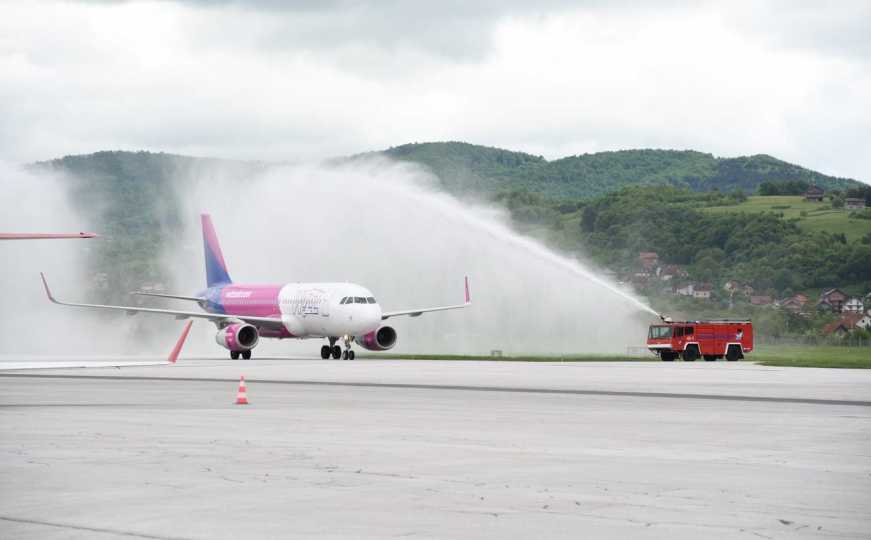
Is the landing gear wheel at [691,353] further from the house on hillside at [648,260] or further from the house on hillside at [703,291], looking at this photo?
the house on hillside at [648,260]

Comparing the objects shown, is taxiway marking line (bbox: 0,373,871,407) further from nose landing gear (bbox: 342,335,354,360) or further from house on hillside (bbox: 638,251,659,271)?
house on hillside (bbox: 638,251,659,271)

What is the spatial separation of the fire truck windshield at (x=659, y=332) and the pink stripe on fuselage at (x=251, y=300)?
2138 centimetres

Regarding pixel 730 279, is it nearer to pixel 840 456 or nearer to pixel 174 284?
pixel 174 284

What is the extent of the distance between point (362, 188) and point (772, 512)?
75490 mm

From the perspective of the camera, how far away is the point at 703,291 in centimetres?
15962

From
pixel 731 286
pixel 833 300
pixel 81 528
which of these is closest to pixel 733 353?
pixel 81 528

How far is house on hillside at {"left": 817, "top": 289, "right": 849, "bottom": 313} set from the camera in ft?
512

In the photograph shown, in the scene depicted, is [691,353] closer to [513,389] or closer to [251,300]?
[251,300]

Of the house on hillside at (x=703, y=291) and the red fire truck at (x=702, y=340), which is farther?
the house on hillside at (x=703, y=291)

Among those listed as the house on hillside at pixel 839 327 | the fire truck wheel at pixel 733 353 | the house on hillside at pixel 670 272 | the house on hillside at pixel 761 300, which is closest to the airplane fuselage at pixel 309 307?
the fire truck wheel at pixel 733 353

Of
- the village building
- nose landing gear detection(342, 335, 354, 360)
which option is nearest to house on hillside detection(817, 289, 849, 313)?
the village building

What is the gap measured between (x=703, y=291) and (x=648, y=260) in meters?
11.6

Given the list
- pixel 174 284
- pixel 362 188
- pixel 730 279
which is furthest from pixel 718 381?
pixel 730 279

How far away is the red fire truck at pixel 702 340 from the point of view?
71.9 metres
